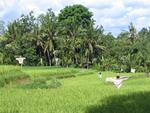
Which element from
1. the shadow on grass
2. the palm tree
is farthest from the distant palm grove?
the shadow on grass

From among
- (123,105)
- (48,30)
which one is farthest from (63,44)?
(123,105)

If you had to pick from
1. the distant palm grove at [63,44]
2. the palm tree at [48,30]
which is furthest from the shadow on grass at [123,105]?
the palm tree at [48,30]

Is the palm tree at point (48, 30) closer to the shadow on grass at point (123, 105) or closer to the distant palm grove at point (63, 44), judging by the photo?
the distant palm grove at point (63, 44)

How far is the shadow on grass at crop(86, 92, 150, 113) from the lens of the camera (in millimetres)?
10859

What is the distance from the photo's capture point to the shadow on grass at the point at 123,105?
10859mm

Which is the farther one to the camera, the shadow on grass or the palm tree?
the palm tree

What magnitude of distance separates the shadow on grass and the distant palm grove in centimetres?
4977

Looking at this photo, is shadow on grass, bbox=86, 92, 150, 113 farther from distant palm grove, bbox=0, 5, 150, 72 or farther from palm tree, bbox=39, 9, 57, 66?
palm tree, bbox=39, 9, 57, 66

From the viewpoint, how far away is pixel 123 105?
1168 cm

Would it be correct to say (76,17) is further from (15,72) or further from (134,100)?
(134,100)

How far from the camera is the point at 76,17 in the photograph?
3024 inches

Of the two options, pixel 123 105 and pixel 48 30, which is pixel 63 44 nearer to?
pixel 48 30

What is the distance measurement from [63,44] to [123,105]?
180 feet

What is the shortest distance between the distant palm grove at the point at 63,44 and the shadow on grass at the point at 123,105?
49772 millimetres
